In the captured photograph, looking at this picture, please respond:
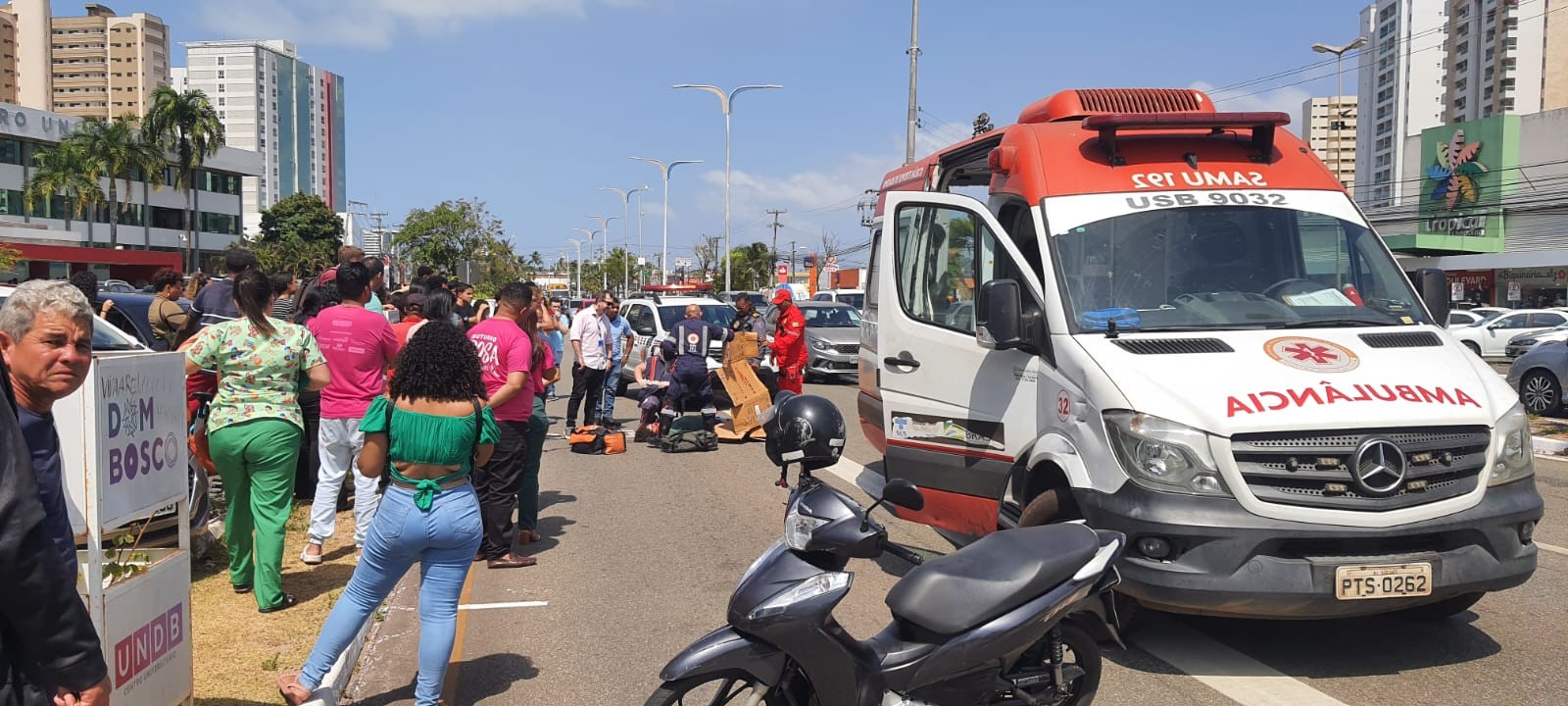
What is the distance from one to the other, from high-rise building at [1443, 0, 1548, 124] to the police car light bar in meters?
104

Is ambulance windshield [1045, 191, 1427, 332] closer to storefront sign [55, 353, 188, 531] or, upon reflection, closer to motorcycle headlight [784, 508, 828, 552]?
motorcycle headlight [784, 508, 828, 552]

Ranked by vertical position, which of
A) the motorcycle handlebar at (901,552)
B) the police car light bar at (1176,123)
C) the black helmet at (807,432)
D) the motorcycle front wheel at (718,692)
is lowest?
the motorcycle front wheel at (718,692)

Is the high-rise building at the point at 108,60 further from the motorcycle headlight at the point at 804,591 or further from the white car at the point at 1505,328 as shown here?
the motorcycle headlight at the point at 804,591

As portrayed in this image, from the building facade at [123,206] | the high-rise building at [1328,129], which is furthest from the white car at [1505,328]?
the high-rise building at [1328,129]

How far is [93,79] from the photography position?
151375mm

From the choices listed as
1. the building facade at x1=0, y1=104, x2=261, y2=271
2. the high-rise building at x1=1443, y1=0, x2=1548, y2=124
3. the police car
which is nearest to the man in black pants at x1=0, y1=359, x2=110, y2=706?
the police car

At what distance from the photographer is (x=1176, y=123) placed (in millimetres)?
6348

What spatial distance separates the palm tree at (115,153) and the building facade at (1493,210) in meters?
62.9

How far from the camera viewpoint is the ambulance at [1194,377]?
4.91 meters

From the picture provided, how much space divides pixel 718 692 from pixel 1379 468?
293 cm

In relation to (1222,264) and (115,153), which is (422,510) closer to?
(1222,264)

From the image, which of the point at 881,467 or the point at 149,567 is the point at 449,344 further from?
the point at 881,467

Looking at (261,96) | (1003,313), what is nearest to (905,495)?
(1003,313)

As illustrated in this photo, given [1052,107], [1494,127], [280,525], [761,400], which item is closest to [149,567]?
[280,525]
